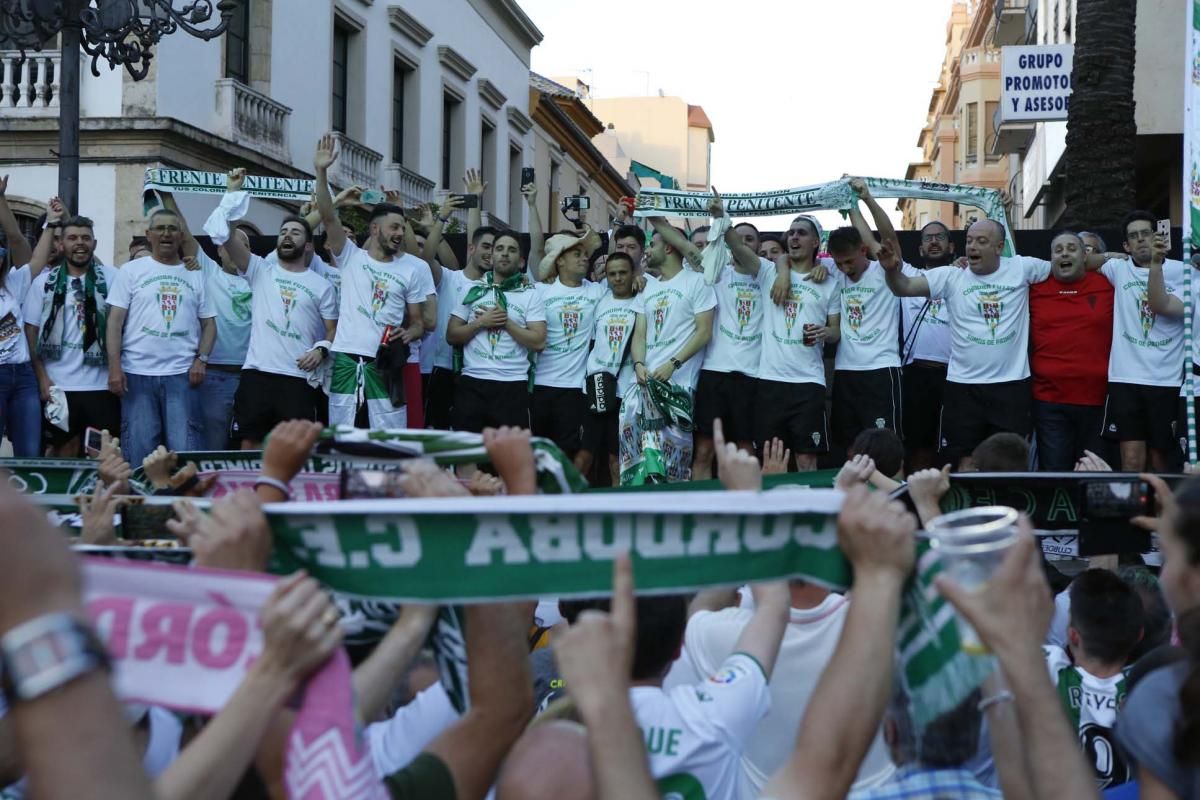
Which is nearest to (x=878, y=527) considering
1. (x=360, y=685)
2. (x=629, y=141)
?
(x=360, y=685)

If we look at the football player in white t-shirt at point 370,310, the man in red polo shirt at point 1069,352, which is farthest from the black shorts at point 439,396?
the man in red polo shirt at point 1069,352

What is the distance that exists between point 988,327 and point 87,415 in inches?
240

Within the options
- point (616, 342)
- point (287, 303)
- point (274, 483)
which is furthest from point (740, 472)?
point (287, 303)

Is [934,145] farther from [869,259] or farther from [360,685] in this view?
[360,685]

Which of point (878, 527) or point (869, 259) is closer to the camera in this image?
point (878, 527)

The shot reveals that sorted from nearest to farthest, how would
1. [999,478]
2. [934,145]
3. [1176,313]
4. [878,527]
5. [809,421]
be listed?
[878,527], [999,478], [1176,313], [809,421], [934,145]

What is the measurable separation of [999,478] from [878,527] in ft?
6.45

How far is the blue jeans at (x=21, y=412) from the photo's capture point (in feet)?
31.1

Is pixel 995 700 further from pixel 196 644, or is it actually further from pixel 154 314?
pixel 154 314

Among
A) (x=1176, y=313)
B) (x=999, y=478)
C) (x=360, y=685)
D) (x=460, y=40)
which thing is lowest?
(x=360, y=685)

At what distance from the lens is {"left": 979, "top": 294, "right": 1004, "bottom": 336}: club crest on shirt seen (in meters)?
9.11

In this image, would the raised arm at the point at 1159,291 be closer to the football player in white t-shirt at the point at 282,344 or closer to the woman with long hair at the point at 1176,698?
the football player in white t-shirt at the point at 282,344

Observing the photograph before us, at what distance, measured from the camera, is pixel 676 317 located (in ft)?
32.8

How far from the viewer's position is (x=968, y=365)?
30.3 ft
